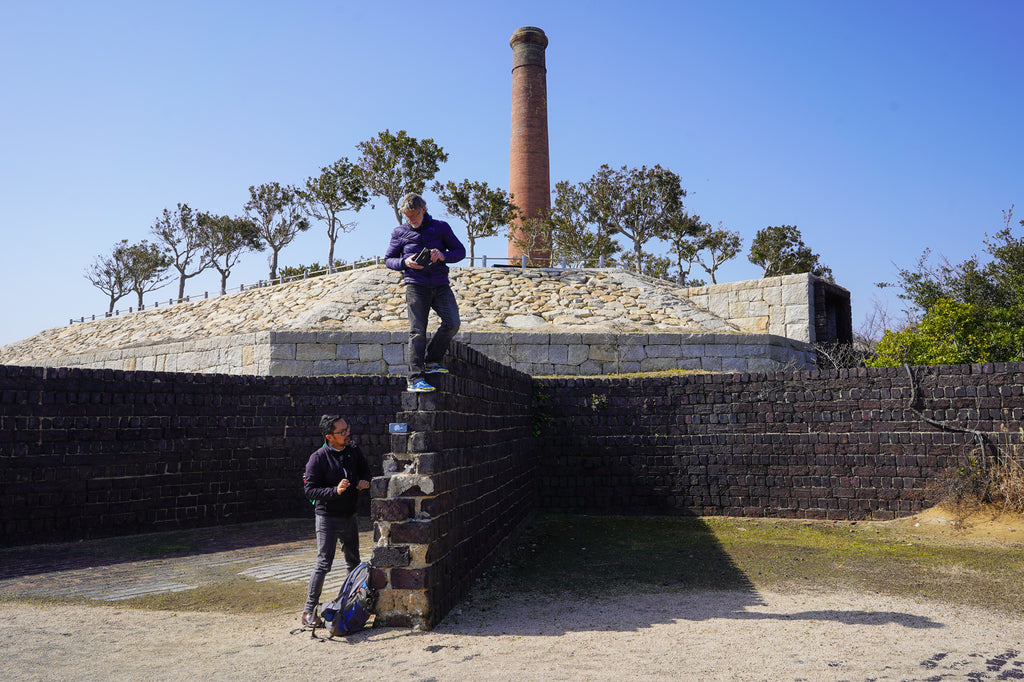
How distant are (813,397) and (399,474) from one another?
6883 mm

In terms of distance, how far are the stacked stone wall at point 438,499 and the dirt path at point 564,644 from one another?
0.26m

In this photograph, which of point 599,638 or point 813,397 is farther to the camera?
point 813,397

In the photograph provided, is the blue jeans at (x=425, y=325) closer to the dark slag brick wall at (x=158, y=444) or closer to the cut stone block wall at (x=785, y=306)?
the dark slag brick wall at (x=158, y=444)

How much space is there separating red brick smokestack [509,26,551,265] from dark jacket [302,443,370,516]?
2477 centimetres

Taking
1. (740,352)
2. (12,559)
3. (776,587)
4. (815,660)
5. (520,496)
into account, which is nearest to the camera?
(815,660)

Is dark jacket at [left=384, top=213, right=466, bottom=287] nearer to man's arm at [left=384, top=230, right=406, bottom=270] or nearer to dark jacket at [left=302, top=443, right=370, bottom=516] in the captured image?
man's arm at [left=384, top=230, right=406, bottom=270]

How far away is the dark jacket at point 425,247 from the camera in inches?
228

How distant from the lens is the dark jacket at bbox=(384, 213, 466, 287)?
5785 mm

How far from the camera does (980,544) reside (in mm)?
8078

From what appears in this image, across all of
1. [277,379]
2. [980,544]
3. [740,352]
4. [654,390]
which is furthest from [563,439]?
[740,352]

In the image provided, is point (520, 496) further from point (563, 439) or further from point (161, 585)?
point (161, 585)

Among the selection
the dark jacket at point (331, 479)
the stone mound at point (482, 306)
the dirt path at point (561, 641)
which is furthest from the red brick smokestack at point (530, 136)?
the dark jacket at point (331, 479)

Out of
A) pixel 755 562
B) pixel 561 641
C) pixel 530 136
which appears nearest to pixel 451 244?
pixel 561 641

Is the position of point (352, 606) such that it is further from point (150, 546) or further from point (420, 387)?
point (150, 546)
